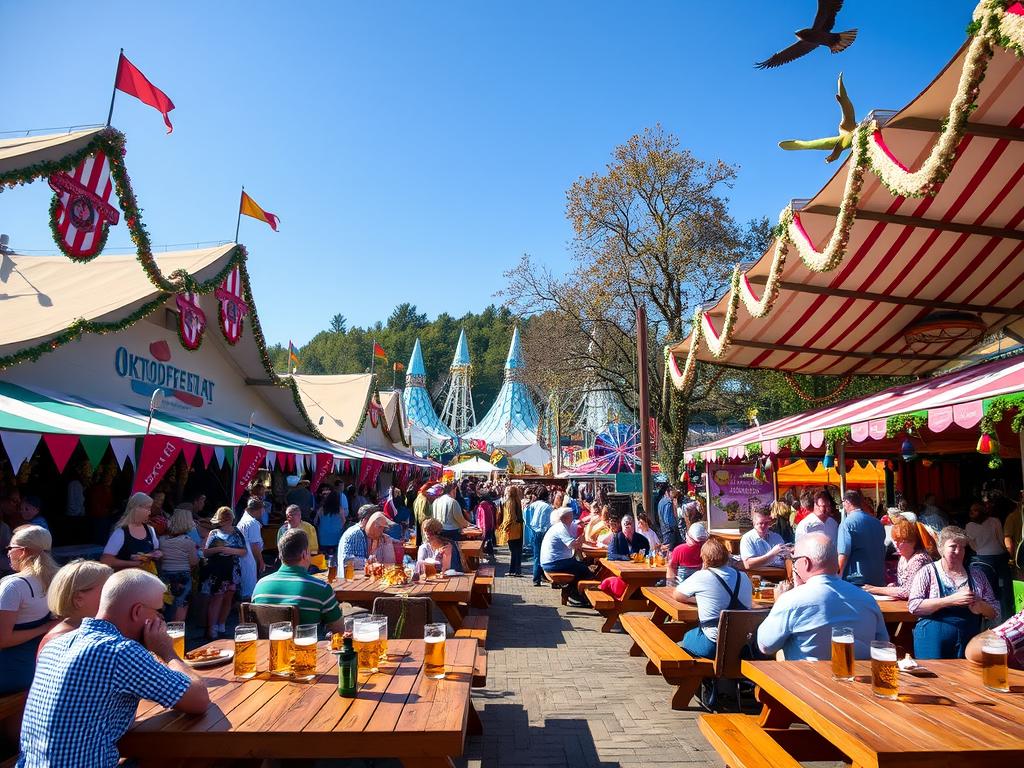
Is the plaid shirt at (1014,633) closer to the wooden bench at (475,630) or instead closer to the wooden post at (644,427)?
the wooden bench at (475,630)

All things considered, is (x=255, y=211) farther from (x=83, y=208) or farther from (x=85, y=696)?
(x=85, y=696)

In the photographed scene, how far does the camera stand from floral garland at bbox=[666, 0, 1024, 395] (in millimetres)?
3705

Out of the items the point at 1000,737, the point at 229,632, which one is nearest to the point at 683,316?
the point at 229,632

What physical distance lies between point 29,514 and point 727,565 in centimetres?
653

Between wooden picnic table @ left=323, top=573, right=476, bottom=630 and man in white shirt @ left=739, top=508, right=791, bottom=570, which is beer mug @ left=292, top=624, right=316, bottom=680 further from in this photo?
man in white shirt @ left=739, top=508, right=791, bottom=570

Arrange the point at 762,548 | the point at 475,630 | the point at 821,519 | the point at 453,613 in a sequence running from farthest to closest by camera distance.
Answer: the point at 821,519 → the point at 762,548 → the point at 453,613 → the point at 475,630

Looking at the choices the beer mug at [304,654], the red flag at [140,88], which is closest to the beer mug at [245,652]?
the beer mug at [304,654]

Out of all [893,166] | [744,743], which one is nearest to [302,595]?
[744,743]

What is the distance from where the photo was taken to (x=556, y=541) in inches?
373

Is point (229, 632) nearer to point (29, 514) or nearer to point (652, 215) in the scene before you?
point (29, 514)

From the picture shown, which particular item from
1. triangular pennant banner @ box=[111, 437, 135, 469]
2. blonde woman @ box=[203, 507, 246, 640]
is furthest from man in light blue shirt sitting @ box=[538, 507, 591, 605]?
triangular pennant banner @ box=[111, 437, 135, 469]

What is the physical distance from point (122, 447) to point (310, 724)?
583 cm

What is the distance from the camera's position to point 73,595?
2.72 metres

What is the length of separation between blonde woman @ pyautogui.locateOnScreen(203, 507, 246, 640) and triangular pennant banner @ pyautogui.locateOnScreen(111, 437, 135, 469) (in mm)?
1144
